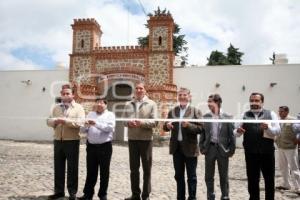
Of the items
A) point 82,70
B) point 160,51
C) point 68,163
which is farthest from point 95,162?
point 82,70

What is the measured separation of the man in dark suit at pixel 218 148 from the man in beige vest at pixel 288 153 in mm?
1866

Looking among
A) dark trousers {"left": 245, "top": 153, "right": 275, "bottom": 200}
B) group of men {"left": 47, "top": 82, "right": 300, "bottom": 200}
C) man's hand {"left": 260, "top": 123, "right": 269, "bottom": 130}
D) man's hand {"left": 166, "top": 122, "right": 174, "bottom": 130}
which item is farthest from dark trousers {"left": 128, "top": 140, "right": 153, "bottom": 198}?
man's hand {"left": 260, "top": 123, "right": 269, "bottom": 130}

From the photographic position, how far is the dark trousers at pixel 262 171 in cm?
477

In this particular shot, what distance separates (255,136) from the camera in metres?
4.80

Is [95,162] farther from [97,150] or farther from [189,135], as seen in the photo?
[189,135]

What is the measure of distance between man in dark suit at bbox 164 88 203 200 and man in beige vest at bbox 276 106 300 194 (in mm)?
2060

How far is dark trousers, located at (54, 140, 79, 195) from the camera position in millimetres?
5281

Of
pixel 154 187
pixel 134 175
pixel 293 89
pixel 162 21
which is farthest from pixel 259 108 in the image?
pixel 162 21

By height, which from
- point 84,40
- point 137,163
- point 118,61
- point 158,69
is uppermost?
point 84,40

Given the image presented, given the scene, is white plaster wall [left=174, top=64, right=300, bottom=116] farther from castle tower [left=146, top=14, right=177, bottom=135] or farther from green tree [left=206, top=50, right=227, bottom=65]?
green tree [left=206, top=50, right=227, bottom=65]

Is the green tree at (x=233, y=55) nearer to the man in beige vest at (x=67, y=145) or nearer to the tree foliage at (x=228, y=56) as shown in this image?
the tree foliage at (x=228, y=56)

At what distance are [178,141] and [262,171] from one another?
3.61 feet

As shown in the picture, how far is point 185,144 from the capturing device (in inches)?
197

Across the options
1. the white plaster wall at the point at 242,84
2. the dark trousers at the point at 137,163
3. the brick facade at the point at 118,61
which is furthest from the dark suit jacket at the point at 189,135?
the brick facade at the point at 118,61
